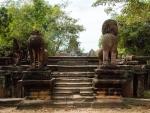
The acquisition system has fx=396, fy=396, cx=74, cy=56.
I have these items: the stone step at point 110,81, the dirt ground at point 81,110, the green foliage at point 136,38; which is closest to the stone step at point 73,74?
the stone step at point 110,81

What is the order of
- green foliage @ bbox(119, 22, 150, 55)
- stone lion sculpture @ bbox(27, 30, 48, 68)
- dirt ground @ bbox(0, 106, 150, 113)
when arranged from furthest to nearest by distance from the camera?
1. green foliage @ bbox(119, 22, 150, 55)
2. stone lion sculpture @ bbox(27, 30, 48, 68)
3. dirt ground @ bbox(0, 106, 150, 113)

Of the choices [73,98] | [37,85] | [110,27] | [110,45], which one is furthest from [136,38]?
[37,85]

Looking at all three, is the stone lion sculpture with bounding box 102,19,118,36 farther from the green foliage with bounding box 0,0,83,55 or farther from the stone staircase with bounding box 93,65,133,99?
the green foliage with bounding box 0,0,83,55

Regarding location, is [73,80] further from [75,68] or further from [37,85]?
[37,85]

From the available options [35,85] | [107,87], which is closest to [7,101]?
[35,85]

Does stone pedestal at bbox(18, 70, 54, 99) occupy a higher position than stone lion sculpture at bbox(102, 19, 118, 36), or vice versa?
stone lion sculpture at bbox(102, 19, 118, 36)

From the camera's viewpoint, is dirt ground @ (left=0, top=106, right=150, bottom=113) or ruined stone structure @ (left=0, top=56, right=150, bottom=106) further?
ruined stone structure @ (left=0, top=56, right=150, bottom=106)

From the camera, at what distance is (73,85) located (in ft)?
46.2

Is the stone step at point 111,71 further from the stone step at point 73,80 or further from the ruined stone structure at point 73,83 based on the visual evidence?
the stone step at point 73,80

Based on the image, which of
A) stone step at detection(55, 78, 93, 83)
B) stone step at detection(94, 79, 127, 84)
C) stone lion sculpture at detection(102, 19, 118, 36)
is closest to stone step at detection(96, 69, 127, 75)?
stone step at detection(94, 79, 127, 84)

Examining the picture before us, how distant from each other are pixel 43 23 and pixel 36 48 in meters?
21.4

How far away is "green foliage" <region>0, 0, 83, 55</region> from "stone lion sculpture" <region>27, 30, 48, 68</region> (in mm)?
17105

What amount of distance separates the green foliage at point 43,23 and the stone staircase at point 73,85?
14573mm

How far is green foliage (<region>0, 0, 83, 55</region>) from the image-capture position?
32.5m
